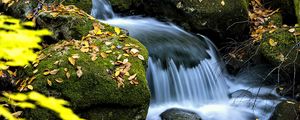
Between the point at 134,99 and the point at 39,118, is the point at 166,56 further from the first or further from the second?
the point at 39,118

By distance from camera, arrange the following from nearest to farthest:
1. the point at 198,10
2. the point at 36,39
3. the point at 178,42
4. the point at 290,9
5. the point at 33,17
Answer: the point at 36,39 < the point at 33,17 < the point at 178,42 < the point at 198,10 < the point at 290,9

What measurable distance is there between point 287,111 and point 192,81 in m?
1.84

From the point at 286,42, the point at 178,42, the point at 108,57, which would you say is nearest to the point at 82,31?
the point at 108,57

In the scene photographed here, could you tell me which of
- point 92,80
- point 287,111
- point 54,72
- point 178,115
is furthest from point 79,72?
point 287,111

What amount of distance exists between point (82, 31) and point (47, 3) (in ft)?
5.83

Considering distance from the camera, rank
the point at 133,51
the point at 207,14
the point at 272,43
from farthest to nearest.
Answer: the point at 207,14, the point at 272,43, the point at 133,51

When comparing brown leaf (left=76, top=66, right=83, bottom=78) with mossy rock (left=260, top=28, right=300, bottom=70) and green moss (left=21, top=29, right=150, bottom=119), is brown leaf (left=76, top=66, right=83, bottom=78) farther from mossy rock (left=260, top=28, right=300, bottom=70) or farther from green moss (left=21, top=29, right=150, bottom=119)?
mossy rock (left=260, top=28, right=300, bottom=70)

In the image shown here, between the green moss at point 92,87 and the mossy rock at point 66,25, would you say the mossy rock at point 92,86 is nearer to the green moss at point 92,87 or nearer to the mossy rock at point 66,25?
the green moss at point 92,87

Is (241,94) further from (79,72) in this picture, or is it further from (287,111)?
(79,72)

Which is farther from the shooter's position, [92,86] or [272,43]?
[272,43]

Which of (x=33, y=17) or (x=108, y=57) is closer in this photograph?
(x=108, y=57)

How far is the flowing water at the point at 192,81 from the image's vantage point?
6910mm

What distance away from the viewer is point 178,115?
6.14 metres

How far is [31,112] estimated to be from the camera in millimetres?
4727
